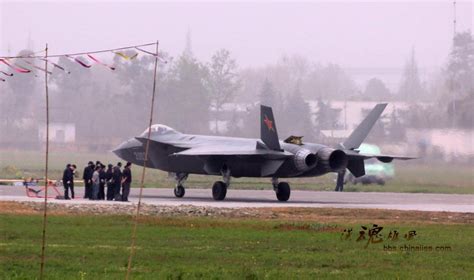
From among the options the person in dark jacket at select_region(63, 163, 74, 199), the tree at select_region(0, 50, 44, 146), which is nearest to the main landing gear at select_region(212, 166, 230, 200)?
the person in dark jacket at select_region(63, 163, 74, 199)

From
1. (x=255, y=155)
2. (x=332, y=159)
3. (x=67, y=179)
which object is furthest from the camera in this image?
(x=67, y=179)

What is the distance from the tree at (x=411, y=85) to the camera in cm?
6599

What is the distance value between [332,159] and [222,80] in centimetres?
3430

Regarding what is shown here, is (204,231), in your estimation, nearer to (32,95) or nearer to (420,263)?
(420,263)

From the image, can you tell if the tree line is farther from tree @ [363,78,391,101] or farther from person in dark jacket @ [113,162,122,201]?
person in dark jacket @ [113,162,122,201]

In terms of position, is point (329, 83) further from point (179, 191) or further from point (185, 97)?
point (179, 191)

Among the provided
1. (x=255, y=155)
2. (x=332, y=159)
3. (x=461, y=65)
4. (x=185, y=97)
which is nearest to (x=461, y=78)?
(x=461, y=65)

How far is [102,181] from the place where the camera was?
135 feet

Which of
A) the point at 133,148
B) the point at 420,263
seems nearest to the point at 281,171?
the point at 133,148

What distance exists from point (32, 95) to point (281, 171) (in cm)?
4208

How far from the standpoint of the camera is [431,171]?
5400cm

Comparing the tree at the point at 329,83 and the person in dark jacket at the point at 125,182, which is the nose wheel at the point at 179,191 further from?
the tree at the point at 329,83

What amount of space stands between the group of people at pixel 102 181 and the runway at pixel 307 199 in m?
0.64

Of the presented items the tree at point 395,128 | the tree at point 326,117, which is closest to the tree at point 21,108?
the tree at point 326,117
